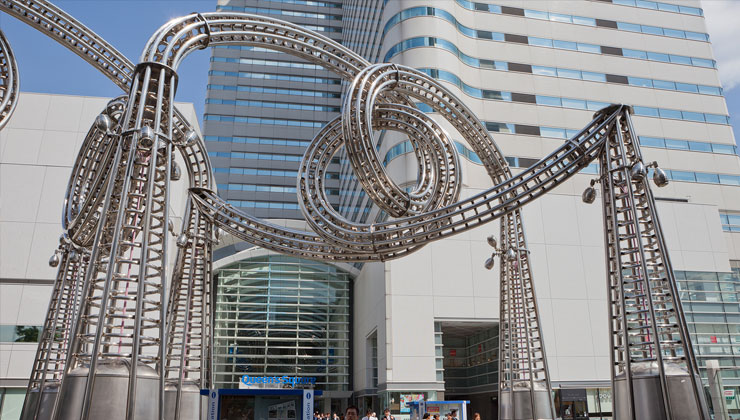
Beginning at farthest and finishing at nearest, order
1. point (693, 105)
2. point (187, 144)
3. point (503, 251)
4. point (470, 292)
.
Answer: point (693, 105) → point (470, 292) → point (503, 251) → point (187, 144)

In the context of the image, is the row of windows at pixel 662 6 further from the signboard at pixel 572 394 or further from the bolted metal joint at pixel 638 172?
the bolted metal joint at pixel 638 172

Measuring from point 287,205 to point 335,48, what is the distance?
251ft

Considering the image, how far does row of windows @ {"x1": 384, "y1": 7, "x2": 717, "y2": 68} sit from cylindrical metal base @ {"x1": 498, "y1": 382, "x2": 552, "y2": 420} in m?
35.1

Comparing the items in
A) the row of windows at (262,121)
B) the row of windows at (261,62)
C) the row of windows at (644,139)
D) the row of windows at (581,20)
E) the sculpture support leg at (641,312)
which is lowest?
the sculpture support leg at (641,312)

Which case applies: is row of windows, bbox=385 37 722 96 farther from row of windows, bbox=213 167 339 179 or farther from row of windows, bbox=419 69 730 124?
row of windows, bbox=213 167 339 179

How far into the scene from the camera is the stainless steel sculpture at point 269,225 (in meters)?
6.97

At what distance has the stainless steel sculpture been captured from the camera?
6969 mm

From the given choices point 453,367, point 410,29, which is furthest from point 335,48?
point 453,367

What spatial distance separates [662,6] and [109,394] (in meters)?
58.0

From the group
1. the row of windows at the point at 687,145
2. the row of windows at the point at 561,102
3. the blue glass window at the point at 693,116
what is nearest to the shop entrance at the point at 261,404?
the row of windows at the point at 561,102

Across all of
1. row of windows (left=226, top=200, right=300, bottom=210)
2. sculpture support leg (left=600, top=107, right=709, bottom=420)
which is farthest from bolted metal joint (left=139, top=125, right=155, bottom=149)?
row of windows (left=226, top=200, right=300, bottom=210)

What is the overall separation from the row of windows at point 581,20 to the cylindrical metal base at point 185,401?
4163 centimetres

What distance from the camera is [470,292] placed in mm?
33969

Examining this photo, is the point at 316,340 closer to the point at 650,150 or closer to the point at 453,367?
the point at 453,367
